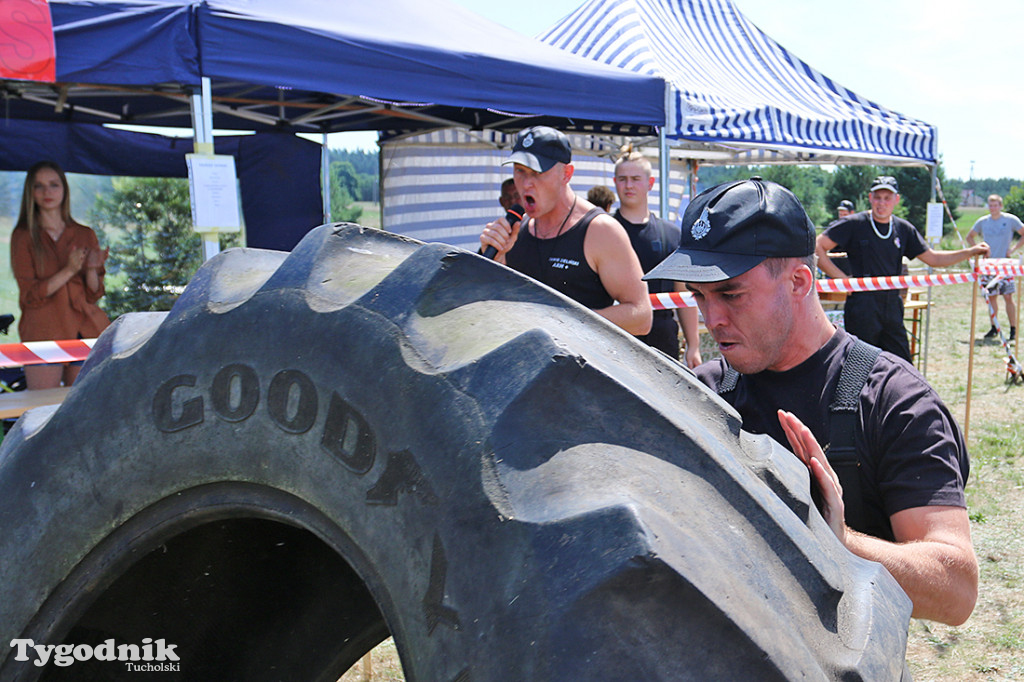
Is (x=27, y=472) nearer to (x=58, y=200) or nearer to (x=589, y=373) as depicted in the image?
(x=589, y=373)

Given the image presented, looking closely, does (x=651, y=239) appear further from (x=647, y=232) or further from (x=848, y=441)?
(x=848, y=441)

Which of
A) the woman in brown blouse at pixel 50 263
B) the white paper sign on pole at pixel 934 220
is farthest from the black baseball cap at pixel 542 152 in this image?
the white paper sign on pole at pixel 934 220

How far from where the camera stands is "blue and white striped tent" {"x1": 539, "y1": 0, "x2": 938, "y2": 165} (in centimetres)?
787

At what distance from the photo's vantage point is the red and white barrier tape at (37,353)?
357 cm

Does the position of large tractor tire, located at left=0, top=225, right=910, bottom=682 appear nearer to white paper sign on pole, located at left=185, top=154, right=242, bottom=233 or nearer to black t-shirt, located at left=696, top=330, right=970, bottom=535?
→ black t-shirt, located at left=696, top=330, right=970, bottom=535

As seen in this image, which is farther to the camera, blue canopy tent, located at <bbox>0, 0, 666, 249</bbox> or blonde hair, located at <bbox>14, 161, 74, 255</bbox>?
blonde hair, located at <bbox>14, 161, 74, 255</bbox>

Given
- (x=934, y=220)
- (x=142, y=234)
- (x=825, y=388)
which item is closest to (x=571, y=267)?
(x=825, y=388)

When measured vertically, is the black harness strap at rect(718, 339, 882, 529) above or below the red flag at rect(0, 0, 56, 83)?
below

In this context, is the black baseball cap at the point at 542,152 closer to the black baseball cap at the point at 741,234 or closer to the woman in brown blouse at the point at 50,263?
the black baseball cap at the point at 741,234

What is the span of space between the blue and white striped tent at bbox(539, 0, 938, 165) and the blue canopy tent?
4.53 ft

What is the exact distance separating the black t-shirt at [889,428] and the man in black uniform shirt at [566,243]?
5.50ft

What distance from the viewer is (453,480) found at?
0.78m

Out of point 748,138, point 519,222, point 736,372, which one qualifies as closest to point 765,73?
point 748,138

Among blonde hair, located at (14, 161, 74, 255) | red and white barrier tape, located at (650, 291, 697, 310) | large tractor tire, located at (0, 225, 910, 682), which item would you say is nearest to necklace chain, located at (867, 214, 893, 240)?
red and white barrier tape, located at (650, 291, 697, 310)
